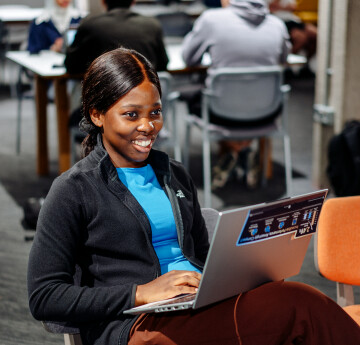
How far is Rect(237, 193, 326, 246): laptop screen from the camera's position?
1420mm

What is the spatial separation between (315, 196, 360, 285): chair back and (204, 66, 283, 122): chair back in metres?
2.04

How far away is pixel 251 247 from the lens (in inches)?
57.5

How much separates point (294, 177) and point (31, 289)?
344 centimetres

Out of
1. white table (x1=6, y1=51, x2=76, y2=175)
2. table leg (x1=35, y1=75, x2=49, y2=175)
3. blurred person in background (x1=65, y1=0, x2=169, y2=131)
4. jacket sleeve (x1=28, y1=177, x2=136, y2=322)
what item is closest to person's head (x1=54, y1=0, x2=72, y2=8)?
white table (x1=6, y1=51, x2=76, y2=175)

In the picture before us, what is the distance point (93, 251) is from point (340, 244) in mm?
737

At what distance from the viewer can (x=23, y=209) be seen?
409 centimetres

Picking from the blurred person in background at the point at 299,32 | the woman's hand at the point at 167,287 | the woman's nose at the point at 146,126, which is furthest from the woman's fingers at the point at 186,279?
the blurred person in background at the point at 299,32

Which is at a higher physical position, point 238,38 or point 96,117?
point 96,117

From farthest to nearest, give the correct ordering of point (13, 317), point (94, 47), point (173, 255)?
point (94, 47)
point (13, 317)
point (173, 255)

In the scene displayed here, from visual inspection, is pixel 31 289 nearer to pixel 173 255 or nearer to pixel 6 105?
pixel 173 255

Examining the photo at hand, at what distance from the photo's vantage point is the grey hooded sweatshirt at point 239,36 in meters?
4.07

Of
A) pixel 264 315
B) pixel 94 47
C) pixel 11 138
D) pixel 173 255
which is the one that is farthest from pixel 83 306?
pixel 11 138

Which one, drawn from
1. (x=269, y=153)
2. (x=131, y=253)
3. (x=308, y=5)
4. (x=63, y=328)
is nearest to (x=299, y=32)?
(x=308, y=5)

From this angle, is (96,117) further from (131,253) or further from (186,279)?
(186,279)
